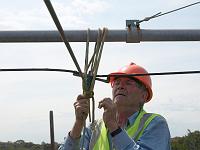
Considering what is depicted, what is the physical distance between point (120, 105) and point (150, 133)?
422 mm

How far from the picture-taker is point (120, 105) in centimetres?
441

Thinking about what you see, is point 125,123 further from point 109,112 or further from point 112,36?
point 112,36

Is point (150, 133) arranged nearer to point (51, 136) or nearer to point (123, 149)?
point (123, 149)

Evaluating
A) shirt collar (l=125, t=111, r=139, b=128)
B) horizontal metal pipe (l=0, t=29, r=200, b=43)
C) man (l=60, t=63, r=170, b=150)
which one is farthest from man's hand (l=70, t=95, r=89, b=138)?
shirt collar (l=125, t=111, r=139, b=128)

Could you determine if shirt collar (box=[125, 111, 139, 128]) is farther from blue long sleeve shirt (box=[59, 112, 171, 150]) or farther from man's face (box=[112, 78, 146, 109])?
blue long sleeve shirt (box=[59, 112, 171, 150])

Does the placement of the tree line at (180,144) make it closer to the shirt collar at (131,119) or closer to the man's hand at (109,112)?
the shirt collar at (131,119)

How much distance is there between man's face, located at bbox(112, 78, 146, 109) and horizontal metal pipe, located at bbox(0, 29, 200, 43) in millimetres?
655

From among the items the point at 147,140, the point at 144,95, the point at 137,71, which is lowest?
the point at 147,140

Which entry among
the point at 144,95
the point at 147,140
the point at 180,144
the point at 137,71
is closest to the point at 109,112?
the point at 147,140

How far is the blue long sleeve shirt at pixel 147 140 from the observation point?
3.89 meters

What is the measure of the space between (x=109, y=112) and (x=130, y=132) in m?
0.51

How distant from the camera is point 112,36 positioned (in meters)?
3.76

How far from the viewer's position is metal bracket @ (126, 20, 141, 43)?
382 cm

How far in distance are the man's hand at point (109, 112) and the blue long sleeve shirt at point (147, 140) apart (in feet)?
0.28
